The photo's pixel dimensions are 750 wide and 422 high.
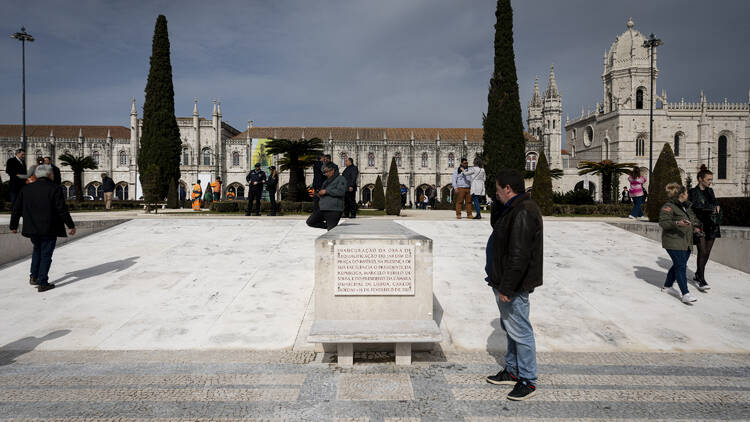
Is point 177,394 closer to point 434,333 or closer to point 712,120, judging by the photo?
point 434,333

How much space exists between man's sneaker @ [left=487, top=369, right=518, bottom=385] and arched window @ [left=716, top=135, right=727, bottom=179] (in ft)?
204

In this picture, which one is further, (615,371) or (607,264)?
(607,264)

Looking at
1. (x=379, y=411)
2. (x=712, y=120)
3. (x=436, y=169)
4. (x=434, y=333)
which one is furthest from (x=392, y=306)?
(x=712, y=120)

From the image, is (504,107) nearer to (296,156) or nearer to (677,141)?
(296,156)

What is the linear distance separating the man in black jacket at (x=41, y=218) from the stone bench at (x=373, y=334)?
461 centimetres

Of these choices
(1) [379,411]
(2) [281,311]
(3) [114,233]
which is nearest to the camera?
(1) [379,411]

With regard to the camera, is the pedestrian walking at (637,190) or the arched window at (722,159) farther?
the arched window at (722,159)

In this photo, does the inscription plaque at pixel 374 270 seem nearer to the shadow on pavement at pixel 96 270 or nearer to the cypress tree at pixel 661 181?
the shadow on pavement at pixel 96 270

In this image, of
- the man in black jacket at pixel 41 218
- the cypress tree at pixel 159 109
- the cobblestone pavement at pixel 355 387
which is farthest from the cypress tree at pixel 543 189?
the cypress tree at pixel 159 109

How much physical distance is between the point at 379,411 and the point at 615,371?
2.25 meters

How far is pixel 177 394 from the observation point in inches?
124

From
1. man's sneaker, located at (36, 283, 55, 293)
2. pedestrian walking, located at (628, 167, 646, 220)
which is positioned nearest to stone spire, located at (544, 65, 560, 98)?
pedestrian walking, located at (628, 167, 646, 220)

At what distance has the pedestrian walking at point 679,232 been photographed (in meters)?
5.61

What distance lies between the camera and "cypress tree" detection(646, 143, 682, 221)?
11.1 meters
